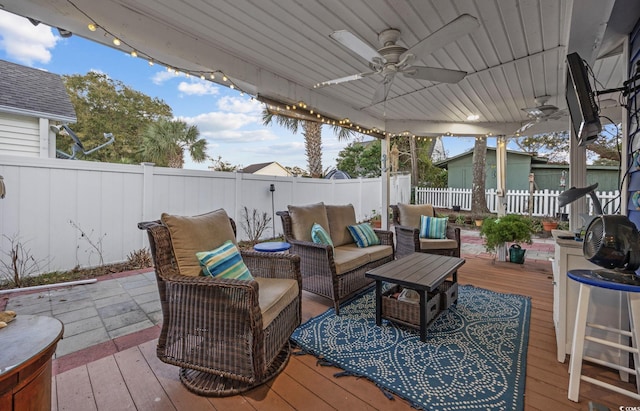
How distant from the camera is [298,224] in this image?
10.3ft

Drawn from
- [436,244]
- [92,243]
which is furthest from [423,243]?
[92,243]

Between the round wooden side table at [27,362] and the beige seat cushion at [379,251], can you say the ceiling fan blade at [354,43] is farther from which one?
the round wooden side table at [27,362]

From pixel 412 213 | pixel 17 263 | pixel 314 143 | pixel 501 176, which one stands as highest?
pixel 314 143

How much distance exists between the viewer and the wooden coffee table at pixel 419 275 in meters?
2.19

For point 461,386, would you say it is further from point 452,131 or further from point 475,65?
point 452,131

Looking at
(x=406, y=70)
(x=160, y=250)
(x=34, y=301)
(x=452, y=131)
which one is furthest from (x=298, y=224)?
(x=452, y=131)

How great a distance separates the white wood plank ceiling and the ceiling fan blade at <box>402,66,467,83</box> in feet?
1.09

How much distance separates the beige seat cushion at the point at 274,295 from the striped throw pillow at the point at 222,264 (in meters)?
0.18

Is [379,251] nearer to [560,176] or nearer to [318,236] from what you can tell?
[318,236]

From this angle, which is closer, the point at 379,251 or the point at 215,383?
the point at 215,383

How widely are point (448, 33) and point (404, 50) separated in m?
0.53

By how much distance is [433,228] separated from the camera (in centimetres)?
418

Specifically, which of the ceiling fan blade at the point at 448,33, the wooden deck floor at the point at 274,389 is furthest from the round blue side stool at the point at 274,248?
the ceiling fan blade at the point at 448,33

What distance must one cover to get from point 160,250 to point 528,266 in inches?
199
